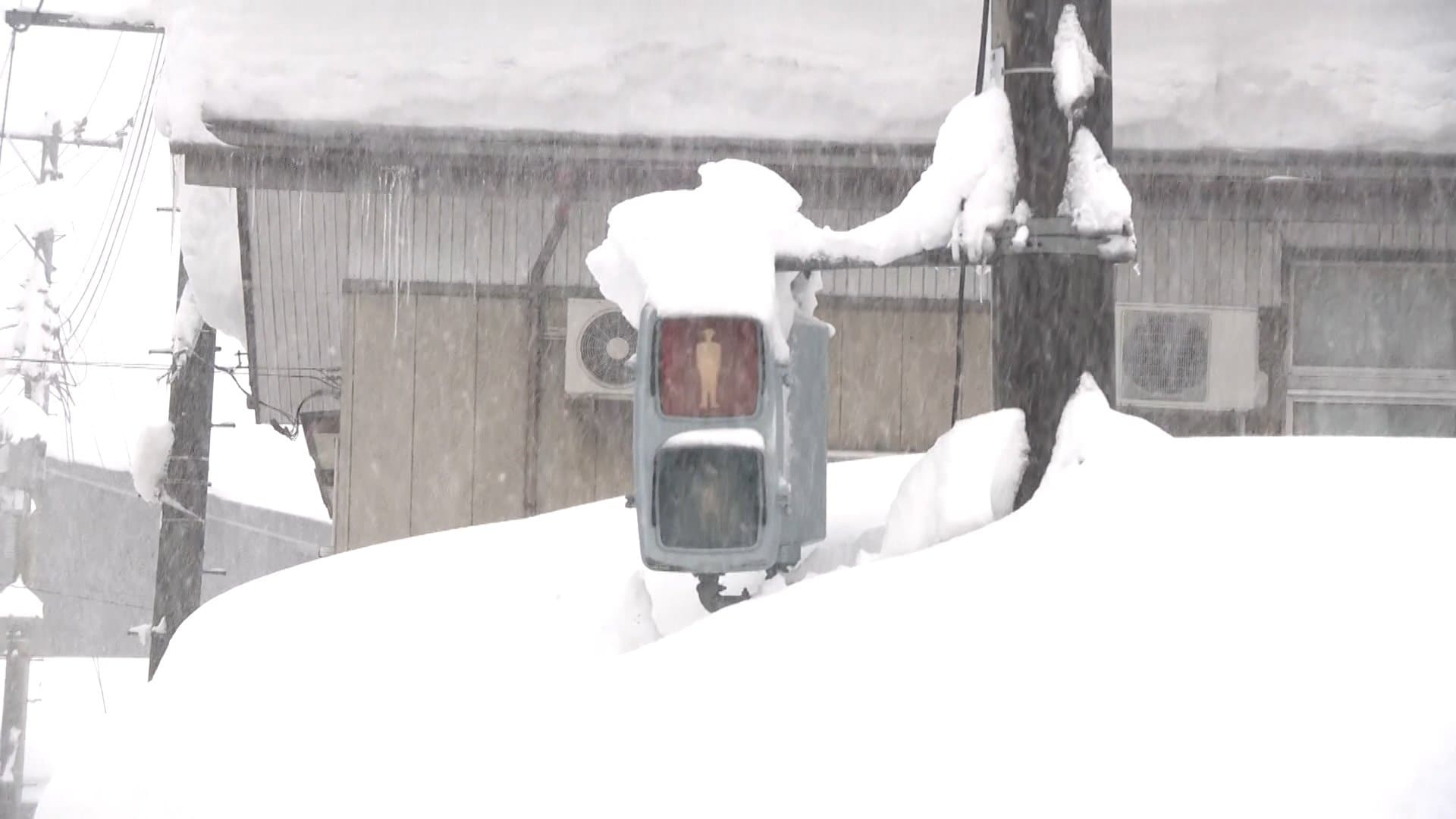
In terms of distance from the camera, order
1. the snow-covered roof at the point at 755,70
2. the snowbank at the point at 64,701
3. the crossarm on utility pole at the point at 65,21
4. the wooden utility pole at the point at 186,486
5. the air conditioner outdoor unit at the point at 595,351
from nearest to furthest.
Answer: the snow-covered roof at the point at 755,70, the air conditioner outdoor unit at the point at 595,351, the wooden utility pole at the point at 186,486, the crossarm on utility pole at the point at 65,21, the snowbank at the point at 64,701

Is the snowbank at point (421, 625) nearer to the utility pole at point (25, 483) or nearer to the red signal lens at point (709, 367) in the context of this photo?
the red signal lens at point (709, 367)

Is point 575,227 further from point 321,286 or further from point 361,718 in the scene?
point 361,718

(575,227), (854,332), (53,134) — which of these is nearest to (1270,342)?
(854,332)

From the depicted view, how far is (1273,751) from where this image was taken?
6.28ft

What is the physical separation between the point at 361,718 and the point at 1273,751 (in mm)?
1792

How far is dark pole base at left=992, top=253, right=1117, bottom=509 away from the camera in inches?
125

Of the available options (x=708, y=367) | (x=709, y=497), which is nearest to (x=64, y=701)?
(x=709, y=497)

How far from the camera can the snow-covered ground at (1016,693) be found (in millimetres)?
1943

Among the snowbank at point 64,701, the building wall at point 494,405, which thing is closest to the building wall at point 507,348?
the building wall at point 494,405

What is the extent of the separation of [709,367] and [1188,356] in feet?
16.2

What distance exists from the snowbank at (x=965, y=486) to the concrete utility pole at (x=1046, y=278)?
0.04 m

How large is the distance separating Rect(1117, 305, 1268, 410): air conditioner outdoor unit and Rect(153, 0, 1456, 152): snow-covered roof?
4.47ft

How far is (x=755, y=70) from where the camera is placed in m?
6.37

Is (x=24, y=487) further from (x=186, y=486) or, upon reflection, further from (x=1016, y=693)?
(x=1016, y=693)
